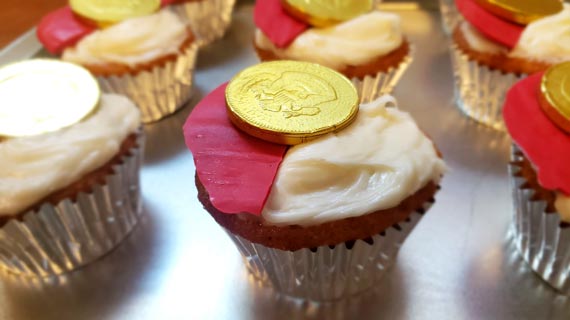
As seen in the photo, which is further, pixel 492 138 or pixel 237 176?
pixel 492 138

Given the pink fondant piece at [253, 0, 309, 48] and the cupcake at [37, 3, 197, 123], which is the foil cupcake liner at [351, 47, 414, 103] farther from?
the cupcake at [37, 3, 197, 123]

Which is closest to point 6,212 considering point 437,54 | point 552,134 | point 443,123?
point 552,134

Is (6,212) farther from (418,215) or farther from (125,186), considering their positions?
(418,215)

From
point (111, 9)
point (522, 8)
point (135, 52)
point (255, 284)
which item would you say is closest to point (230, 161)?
point (255, 284)

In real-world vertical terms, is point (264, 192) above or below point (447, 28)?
above

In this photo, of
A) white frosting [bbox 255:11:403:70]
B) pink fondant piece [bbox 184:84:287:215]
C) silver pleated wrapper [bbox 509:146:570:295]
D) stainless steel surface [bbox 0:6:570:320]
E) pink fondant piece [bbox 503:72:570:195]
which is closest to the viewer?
pink fondant piece [bbox 184:84:287:215]

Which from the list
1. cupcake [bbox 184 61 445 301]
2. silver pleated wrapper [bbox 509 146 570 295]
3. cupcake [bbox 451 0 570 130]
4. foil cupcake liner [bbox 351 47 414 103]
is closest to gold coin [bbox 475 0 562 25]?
cupcake [bbox 451 0 570 130]

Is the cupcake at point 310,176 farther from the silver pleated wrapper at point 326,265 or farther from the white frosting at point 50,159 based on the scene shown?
the white frosting at point 50,159
